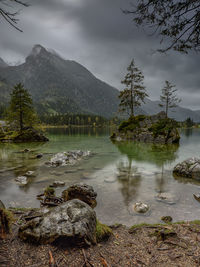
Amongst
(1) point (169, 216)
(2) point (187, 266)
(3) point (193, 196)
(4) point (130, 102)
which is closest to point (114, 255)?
(2) point (187, 266)

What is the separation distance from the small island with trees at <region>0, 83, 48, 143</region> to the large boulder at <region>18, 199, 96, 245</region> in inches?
1282

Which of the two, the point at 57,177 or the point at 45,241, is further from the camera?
the point at 57,177

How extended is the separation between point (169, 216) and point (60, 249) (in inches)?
178

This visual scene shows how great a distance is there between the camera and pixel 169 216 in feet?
20.1

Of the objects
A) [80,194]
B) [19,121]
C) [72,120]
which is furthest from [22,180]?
[72,120]

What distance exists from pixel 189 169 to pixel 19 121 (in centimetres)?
3607

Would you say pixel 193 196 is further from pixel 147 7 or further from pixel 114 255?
pixel 147 7

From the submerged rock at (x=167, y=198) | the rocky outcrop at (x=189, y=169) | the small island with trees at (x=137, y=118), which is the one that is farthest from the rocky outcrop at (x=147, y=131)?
the submerged rock at (x=167, y=198)

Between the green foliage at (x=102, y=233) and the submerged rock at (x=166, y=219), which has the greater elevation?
the green foliage at (x=102, y=233)

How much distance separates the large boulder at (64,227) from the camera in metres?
3.76

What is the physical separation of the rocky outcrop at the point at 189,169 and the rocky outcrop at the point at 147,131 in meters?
20.9

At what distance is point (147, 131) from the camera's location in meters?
35.3

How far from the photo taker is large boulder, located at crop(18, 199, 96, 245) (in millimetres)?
3756

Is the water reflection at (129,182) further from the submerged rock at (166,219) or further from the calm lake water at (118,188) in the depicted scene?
the submerged rock at (166,219)
